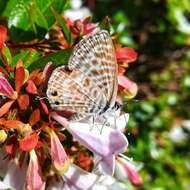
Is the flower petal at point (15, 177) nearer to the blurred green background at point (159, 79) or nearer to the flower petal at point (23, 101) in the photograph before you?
the flower petal at point (23, 101)

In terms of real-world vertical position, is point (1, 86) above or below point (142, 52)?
above

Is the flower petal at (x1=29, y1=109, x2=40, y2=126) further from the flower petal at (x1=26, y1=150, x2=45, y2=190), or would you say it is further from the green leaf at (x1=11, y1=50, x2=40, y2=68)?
the green leaf at (x1=11, y1=50, x2=40, y2=68)

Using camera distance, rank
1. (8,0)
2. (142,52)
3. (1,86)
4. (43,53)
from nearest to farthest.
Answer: (1,86) < (43,53) < (8,0) < (142,52)

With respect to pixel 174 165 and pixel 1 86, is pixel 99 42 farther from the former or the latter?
pixel 174 165

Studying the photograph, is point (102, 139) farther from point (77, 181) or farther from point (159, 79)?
point (159, 79)

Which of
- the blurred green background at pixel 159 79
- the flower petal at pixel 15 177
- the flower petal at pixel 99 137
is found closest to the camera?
the flower petal at pixel 99 137

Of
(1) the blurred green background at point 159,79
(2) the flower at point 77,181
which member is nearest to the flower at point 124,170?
(2) the flower at point 77,181

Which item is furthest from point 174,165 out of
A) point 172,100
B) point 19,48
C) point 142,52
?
point 19,48
